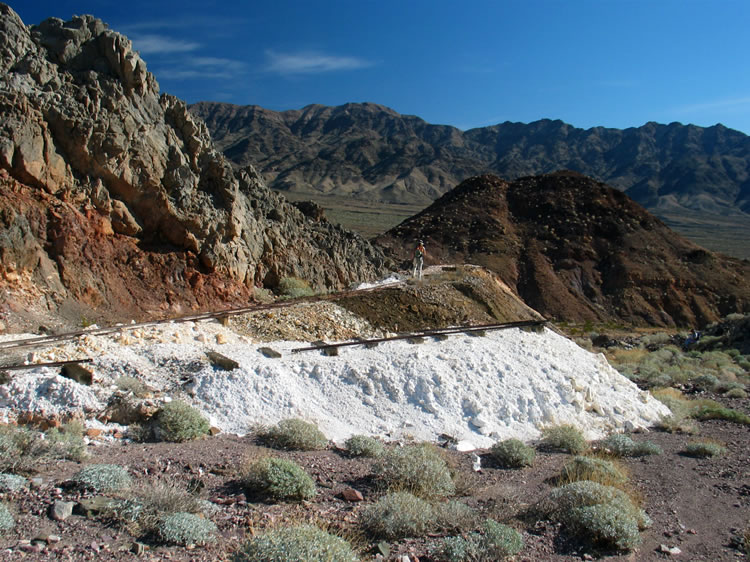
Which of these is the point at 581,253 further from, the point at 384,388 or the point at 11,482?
the point at 11,482

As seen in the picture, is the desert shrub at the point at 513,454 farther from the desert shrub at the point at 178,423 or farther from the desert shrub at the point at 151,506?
the desert shrub at the point at 151,506

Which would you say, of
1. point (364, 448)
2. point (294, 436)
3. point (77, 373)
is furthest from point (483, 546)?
point (77, 373)

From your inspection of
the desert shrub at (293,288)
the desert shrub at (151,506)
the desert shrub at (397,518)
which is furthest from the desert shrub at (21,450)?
the desert shrub at (293,288)

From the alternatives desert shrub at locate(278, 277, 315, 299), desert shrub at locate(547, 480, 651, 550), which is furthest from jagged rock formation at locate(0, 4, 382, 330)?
desert shrub at locate(547, 480, 651, 550)

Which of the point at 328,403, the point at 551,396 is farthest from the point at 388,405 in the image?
the point at 551,396

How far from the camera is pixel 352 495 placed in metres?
7.28

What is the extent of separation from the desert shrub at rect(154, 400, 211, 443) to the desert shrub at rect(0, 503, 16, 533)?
9.80 feet

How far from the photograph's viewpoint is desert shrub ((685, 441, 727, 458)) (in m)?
10.6

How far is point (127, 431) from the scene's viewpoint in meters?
8.48

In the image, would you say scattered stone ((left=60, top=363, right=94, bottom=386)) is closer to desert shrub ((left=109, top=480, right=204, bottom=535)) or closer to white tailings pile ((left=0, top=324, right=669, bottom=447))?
white tailings pile ((left=0, top=324, right=669, bottom=447))

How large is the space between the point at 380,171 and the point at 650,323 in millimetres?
127453

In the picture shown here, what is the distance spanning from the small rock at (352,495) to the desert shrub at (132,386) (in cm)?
374

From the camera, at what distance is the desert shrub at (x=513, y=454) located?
927 centimetres

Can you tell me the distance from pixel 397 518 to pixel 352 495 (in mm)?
1119
